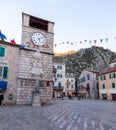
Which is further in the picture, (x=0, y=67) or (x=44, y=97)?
(x=44, y=97)

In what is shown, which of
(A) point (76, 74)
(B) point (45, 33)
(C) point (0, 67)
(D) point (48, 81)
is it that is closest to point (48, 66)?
(D) point (48, 81)

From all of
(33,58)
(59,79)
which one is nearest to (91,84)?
(59,79)

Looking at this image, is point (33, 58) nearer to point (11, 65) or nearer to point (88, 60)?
point (11, 65)

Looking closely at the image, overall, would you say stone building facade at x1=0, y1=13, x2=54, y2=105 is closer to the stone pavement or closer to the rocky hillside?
the stone pavement

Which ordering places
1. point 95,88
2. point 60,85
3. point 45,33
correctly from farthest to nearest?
point 60,85 → point 95,88 → point 45,33

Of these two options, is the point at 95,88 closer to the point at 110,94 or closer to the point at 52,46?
the point at 110,94

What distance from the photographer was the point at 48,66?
2075 centimetres

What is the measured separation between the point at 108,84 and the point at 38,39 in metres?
24.3

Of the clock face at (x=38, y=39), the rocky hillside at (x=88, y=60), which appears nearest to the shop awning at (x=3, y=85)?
the clock face at (x=38, y=39)

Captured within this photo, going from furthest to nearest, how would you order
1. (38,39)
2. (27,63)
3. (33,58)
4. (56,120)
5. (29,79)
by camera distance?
(38,39) < (33,58) < (27,63) < (29,79) < (56,120)

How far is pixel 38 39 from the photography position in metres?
20.7

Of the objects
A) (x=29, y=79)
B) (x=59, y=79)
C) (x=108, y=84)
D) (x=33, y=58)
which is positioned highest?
(x=33, y=58)

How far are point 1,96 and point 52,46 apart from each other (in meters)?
10.4

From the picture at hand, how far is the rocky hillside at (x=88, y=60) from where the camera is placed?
8162 centimetres
